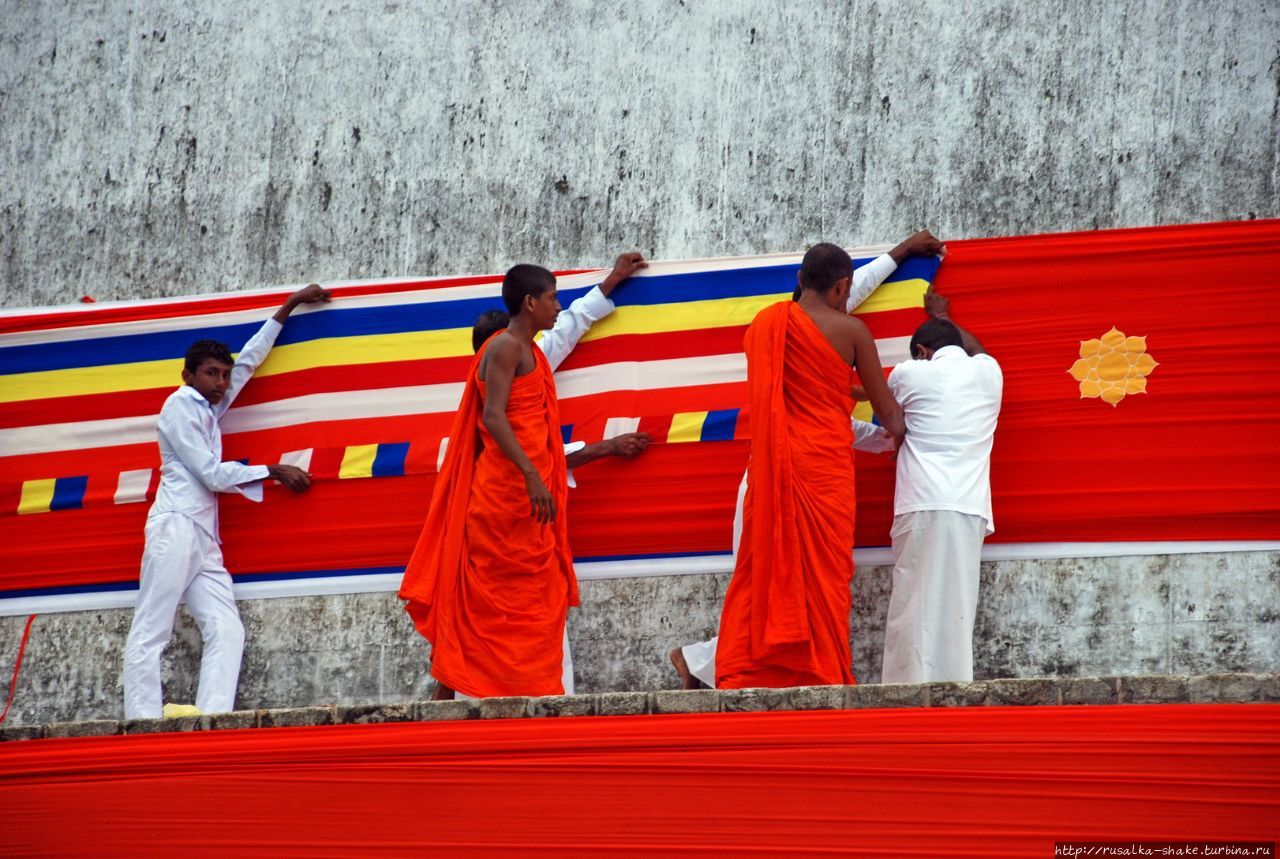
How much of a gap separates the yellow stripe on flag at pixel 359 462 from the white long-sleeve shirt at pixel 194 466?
334mm

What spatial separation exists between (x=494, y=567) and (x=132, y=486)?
217 centimetres

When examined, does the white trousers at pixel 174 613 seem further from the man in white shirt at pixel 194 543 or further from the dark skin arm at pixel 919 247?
the dark skin arm at pixel 919 247

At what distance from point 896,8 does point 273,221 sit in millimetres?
3042

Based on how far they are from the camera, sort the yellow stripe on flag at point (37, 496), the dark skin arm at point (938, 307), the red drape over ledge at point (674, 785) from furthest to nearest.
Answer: the yellow stripe on flag at point (37, 496) → the dark skin arm at point (938, 307) → the red drape over ledge at point (674, 785)

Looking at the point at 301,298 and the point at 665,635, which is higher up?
the point at 301,298

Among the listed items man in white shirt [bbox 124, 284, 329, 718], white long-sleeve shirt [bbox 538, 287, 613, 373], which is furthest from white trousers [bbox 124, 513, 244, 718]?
white long-sleeve shirt [bbox 538, 287, 613, 373]

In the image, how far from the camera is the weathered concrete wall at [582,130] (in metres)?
6.23

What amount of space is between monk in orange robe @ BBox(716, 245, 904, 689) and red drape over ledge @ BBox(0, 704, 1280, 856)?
1208mm

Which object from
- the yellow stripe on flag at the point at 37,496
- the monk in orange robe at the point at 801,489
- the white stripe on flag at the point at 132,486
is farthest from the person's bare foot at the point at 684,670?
the yellow stripe on flag at the point at 37,496

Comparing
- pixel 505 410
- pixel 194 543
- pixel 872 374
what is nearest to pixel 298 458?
pixel 194 543

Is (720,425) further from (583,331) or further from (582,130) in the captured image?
(582,130)

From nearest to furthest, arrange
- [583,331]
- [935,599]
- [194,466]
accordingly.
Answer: [935,599] < [194,466] < [583,331]

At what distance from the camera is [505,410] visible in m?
5.66

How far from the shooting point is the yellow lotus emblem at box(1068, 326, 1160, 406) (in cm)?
591
